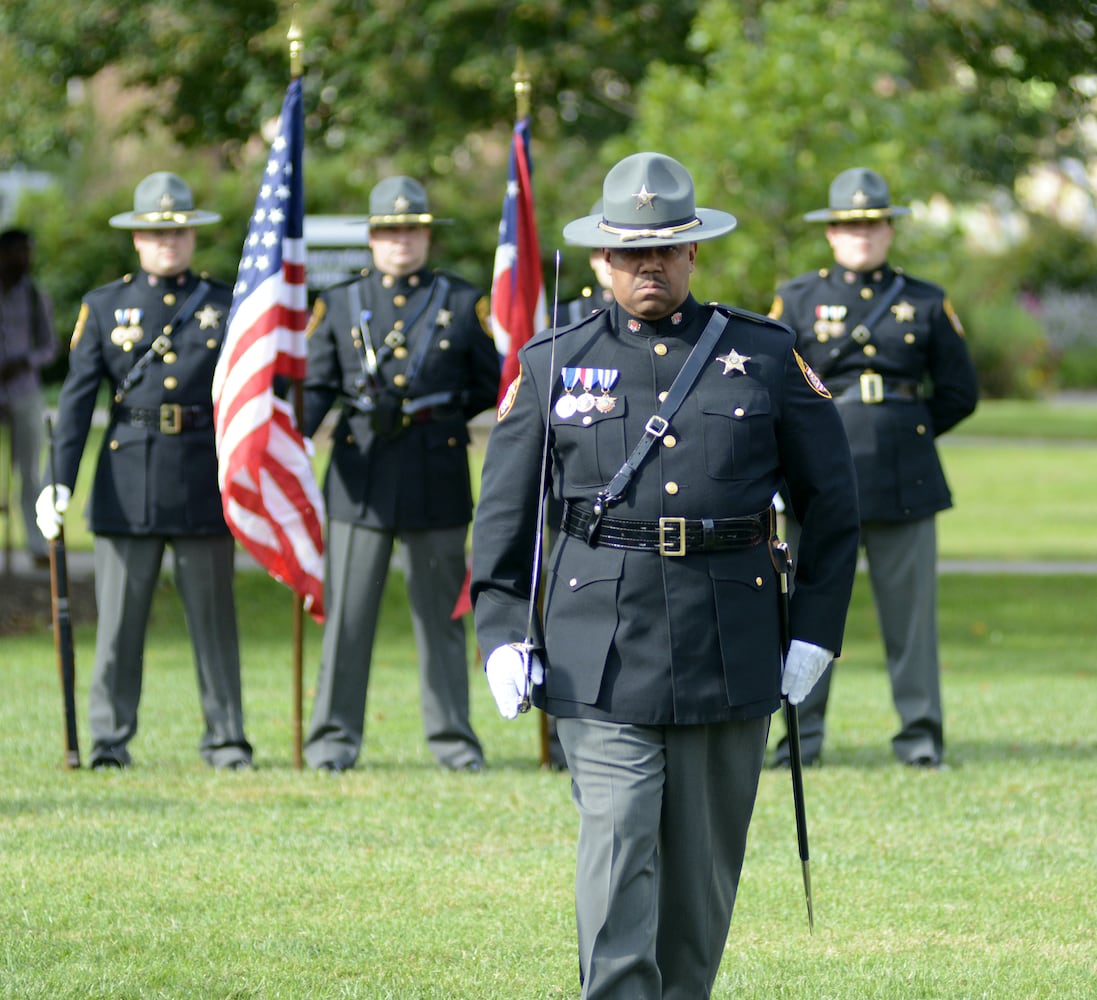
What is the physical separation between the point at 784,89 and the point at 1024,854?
12912 millimetres

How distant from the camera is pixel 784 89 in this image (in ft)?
62.7

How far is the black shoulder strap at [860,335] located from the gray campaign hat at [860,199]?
0.34 m

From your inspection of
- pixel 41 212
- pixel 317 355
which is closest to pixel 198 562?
pixel 317 355

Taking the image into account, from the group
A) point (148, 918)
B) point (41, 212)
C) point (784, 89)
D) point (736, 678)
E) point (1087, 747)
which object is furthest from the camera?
point (41, 212)

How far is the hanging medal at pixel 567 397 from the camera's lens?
16.3 feet

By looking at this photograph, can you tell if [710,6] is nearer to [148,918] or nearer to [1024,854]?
[1024,854]

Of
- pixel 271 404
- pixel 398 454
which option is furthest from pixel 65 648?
pixel 398 454

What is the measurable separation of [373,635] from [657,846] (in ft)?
13.8

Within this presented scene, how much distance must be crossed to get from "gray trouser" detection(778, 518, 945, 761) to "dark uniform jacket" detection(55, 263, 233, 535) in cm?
271

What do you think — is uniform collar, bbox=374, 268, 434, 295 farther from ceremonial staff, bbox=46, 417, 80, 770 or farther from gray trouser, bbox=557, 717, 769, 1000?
gray trouser, bbox=557, 717, 769, 1000

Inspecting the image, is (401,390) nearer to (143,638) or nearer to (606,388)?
(143,638)

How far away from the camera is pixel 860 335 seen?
884 centimetres

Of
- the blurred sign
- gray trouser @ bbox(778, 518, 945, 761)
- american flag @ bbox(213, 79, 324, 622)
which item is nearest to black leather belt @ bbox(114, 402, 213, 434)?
american flag @ bbox(213, 79, 324, 622)

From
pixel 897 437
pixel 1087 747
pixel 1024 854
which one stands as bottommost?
pixel 1087 747
